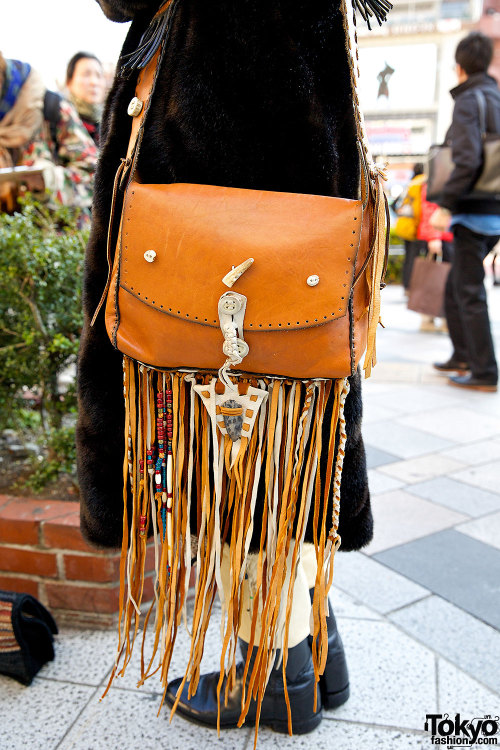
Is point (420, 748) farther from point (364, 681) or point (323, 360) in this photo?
point (323, 360)

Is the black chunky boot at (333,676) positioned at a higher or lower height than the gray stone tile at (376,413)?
higher

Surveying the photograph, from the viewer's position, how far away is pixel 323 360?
0.96 meters

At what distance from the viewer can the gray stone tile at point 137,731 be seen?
1.35m

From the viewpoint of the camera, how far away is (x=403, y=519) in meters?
2.36

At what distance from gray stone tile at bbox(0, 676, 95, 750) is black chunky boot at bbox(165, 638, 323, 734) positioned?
26 cm

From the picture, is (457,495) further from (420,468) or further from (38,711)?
(38,711)

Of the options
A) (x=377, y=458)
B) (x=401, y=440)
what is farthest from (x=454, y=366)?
(x=377, y=458)

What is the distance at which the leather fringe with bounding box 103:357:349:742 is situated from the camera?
1061mm

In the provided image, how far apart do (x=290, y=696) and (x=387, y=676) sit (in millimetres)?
326

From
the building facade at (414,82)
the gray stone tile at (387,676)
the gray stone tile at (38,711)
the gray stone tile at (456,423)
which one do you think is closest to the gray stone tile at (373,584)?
the gray stone tile at (387,676)

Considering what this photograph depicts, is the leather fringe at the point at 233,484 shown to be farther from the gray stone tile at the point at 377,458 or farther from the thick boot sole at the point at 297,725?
the gray stone tile at the point at 377,458

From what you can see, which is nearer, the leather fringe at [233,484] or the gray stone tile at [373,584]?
the leather fringe at [233,484]

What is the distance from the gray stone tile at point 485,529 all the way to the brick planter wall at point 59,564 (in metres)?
1.17

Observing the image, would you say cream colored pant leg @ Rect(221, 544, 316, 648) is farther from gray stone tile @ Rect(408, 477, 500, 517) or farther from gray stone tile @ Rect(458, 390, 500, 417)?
gray stone tile @ Rect(458, 390, 500, 417)
